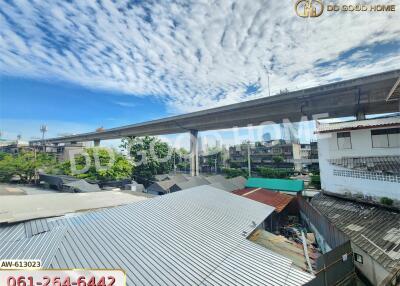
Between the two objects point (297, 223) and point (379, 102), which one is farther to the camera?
point (297, 223)

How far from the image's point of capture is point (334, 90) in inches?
595

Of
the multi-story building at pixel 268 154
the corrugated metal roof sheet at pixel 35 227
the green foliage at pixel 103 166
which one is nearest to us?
the corrugated metal roof sheet at pixel 35 227

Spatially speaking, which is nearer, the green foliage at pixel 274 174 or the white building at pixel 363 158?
the white building at pixel 363 158

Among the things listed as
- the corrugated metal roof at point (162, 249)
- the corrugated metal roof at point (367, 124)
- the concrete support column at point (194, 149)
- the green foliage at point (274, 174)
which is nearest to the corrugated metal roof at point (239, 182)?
the concrete support column at point (194, 149)

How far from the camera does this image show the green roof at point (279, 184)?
2131 centimetres

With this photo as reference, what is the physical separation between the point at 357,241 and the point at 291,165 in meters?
35.4

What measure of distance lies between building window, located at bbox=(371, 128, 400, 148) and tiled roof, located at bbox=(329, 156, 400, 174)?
0.72m

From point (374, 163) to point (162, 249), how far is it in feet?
41.0

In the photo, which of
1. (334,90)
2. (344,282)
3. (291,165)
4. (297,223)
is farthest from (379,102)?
(291,165)

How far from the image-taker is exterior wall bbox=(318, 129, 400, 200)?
1110 cm

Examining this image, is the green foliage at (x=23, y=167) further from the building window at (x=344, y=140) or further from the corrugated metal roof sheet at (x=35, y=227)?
the building window at (x=344, y=140)

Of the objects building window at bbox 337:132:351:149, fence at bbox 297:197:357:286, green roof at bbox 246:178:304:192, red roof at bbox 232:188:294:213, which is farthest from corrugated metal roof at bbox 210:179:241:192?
fence at bbox 297:197:357:286

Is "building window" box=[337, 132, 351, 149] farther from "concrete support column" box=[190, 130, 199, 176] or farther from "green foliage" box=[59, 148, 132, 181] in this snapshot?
"green foliage" box=[59, 148, 132, 181]

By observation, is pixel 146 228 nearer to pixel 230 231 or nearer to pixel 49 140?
pixel 230 231
